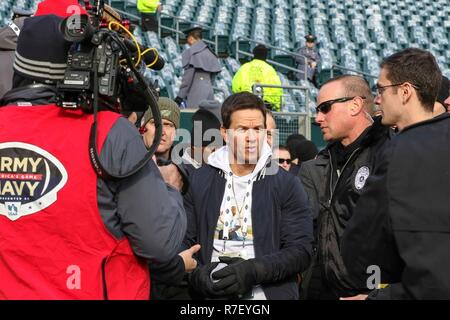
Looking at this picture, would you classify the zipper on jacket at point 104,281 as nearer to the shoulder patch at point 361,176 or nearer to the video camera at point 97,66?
the video camera at point 97,66

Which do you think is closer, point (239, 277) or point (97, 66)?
point (97, 66)

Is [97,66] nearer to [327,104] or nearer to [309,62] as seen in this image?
[327,104]

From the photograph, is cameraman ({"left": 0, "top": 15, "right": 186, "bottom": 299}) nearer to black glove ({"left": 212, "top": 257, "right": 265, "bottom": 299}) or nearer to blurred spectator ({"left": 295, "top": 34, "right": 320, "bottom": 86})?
black glove ({"left": 212, "top": 257, "right": 265, "bottom": 299})

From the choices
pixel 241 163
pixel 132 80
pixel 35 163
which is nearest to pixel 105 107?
pixel 132 80

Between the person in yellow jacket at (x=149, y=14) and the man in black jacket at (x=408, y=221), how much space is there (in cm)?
1217

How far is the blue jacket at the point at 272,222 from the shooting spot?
328cm

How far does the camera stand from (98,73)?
227cm

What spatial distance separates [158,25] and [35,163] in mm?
12353

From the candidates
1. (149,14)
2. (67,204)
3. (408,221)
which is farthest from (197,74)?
(408,221)

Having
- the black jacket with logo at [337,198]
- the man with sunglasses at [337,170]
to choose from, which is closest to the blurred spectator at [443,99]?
the man with sunglasses at [337,170]

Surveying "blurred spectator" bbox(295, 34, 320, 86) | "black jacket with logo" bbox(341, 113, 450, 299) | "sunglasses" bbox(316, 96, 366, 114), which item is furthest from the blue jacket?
"blurred spectator" bbox(295, 34, 320, 86)

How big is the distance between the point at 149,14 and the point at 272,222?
11.5m
